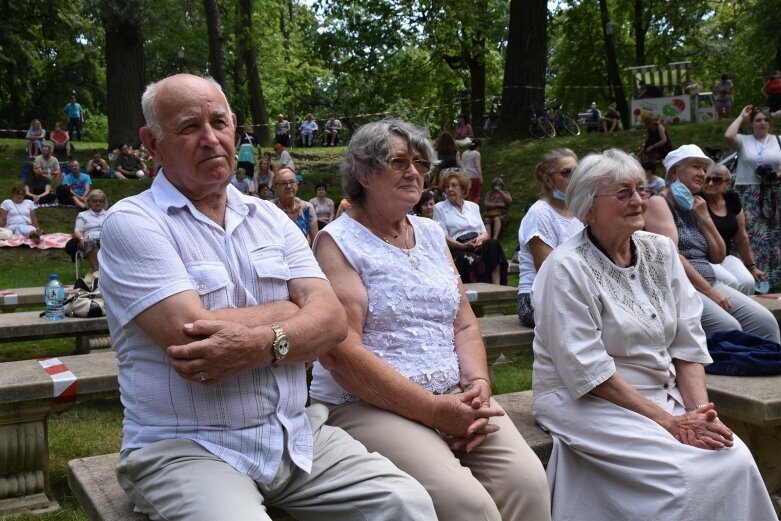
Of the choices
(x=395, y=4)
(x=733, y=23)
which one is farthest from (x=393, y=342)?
(x=733, y=23)

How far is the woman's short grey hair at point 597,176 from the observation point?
3.56 m

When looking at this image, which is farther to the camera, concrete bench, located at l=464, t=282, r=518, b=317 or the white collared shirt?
concrete bench, located at l=464, t=282, r=518, b=317

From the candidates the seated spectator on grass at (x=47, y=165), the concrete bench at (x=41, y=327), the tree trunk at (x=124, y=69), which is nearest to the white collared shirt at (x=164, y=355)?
the concrete bench at (x=41, y=327)

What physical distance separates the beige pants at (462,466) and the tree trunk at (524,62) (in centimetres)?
1500

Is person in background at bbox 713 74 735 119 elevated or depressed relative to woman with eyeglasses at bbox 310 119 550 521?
elevated

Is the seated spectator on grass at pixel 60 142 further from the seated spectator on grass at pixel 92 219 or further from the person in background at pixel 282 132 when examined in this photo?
the seated spectator on grass at pixel 92 219

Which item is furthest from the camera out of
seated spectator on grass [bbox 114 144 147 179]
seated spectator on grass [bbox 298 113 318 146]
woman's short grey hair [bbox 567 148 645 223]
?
seated spectator on grass [bbox 298 113 318 146]

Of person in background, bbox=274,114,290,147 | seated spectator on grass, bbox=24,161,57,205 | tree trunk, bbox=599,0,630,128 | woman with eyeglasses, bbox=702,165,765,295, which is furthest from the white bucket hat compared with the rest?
person in background, bbox=274,114,290,147

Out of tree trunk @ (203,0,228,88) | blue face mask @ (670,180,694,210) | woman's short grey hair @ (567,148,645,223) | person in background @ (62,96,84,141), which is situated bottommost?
blue face mask @ (670,180,694,210)

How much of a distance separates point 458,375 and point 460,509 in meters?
0.69

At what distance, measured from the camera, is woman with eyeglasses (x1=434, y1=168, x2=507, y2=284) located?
8.92 meters

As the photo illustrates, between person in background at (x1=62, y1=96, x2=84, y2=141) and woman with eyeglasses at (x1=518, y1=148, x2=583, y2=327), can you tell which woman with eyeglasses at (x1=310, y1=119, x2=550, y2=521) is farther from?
person in background at (x1=62, y1=96, x2=84, y2=141)

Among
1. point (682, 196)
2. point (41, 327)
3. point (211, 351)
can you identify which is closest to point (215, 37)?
point (41, 327)

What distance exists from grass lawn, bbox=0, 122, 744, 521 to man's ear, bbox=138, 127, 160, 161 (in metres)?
1.45
